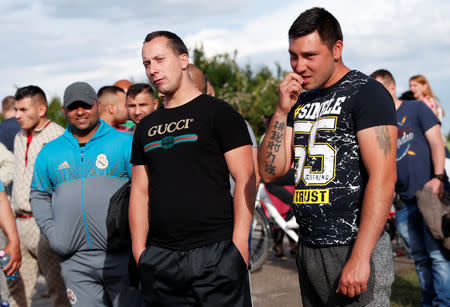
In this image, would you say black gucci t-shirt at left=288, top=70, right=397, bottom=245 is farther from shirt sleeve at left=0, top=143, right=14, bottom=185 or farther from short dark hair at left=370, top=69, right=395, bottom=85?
shirt sleeve at left=0, top=143, right=14, bottom=185

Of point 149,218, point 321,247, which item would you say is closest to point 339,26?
point 321,247

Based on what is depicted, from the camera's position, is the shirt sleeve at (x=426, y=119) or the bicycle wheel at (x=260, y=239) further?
the bicycle wheel at (x=260, y=239)

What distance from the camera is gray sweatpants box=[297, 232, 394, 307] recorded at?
271 centimetres

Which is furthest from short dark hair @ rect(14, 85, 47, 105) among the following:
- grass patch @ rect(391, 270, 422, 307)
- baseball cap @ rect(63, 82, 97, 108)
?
grass patch @ rect(391, 270, 422, 307)

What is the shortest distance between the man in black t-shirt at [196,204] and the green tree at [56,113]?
842cm

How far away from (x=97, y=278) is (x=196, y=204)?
1538 millimetres

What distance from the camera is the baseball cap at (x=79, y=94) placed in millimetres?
4406

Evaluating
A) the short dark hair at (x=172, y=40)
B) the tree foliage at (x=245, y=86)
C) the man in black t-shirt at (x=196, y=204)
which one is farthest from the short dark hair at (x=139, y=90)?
the tree foliage at (x=245, y=86)

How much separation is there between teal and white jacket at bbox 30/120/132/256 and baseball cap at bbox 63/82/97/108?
257 millimetres

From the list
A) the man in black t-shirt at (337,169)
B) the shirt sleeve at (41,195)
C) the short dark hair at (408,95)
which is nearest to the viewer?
the man in black t-shirt at (337,169)

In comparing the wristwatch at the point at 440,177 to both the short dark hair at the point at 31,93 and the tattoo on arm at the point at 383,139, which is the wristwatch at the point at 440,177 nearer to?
the tattoo on arm at the point at 383,139

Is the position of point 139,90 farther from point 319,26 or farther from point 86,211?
point 319,26

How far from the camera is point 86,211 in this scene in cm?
411

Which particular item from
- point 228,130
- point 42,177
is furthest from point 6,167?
→ point 228,130
